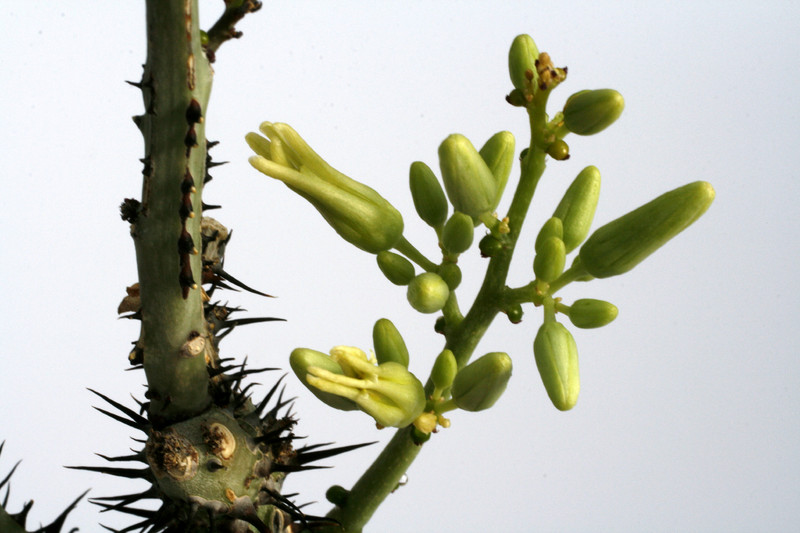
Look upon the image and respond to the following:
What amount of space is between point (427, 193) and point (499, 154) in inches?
2.6

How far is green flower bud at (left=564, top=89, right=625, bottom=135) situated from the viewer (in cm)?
57

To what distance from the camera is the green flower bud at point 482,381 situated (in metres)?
0.57

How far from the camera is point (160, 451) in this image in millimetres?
589

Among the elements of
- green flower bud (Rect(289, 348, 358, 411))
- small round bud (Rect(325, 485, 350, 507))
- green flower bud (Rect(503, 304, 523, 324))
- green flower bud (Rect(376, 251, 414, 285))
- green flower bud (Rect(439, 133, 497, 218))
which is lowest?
small round bud (Rect(325, 485, 350, 507))

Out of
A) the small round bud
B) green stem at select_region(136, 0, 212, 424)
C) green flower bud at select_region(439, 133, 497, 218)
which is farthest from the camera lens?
the small round bud

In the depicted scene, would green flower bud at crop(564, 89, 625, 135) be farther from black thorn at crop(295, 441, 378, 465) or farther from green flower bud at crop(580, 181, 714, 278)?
black thorn at crop(295, 441, 378, 465)

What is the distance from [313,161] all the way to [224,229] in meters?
0.08

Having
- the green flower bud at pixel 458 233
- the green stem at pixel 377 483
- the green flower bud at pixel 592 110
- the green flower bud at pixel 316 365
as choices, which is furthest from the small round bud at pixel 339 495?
the green flower bud at pixel 592 110

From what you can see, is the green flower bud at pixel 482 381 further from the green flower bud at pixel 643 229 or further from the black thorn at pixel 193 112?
the black thorn at pixel 193 112

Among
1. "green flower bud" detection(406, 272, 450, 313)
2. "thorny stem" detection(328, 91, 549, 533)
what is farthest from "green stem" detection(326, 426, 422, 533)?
"green flower bud" detection(406, 272, 450, 313)

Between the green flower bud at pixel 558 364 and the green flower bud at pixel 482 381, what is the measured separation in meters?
0.02

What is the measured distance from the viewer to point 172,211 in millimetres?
528

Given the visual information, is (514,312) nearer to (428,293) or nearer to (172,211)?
(428,293)

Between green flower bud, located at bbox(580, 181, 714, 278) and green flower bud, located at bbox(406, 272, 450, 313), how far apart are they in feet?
0.33
